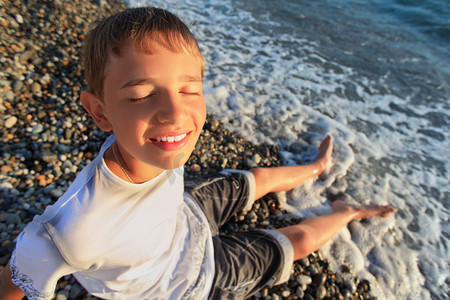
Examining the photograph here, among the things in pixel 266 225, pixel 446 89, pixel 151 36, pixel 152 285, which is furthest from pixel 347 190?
pixel 446 89

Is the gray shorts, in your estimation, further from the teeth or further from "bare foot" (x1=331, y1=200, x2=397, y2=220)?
the teeth

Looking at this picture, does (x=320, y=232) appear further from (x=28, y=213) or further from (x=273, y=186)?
(x=28, y=213)

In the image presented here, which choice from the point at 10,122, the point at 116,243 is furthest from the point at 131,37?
the point at 10,122

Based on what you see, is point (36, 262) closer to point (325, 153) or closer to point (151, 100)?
point (151, 100)

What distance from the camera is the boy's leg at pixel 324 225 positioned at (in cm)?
277

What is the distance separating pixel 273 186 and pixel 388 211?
4.82 ft

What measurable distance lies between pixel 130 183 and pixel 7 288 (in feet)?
3.09

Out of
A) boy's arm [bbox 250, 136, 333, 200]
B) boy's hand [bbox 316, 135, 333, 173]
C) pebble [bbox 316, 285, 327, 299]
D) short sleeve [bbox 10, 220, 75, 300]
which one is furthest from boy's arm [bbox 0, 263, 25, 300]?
boy's hand [bbox 316, 135, 333, 173]

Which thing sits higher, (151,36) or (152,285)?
(151,36)

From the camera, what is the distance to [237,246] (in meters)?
2.52

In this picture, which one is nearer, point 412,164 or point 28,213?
point 28,213

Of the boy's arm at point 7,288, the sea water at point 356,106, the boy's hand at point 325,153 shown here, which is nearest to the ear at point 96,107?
the boy's arm at point 7,288

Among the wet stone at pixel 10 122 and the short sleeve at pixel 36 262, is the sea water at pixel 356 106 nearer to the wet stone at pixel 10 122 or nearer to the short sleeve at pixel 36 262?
the wet stone at pixel 10 122

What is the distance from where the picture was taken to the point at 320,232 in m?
3.00
